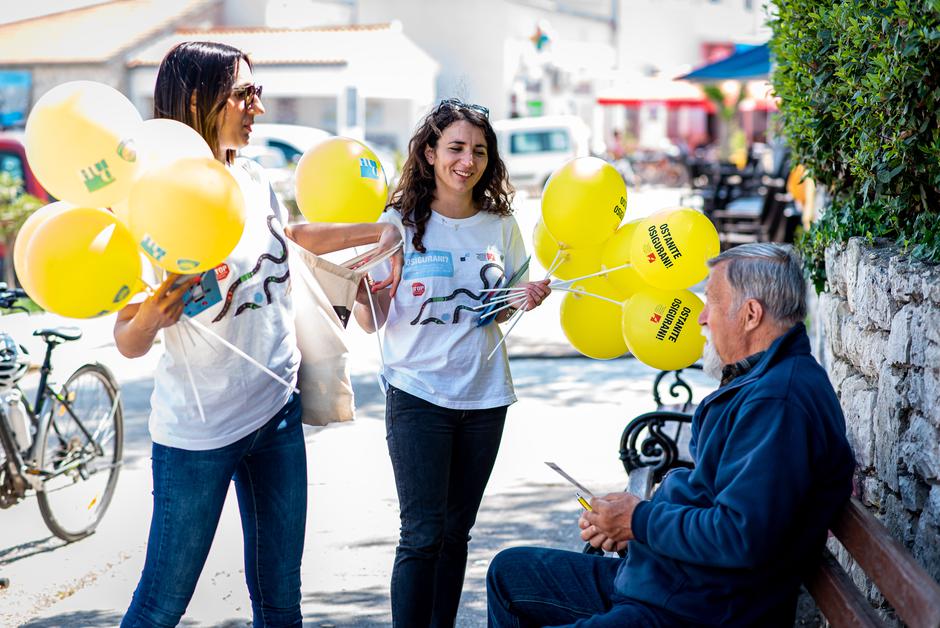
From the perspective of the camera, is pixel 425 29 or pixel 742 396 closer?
pixel 742 396

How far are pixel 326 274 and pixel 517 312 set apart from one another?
65 cm

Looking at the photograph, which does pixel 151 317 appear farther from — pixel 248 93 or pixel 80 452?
pixel 80 452

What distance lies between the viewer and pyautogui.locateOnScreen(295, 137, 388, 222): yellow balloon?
11.1 ft

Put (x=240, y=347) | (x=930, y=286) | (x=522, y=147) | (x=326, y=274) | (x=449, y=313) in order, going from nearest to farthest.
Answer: (x=930, y=286)
(x=240, y=347)
(x=326, y=274)
(x=449, y=313)
(x=522, y=147)

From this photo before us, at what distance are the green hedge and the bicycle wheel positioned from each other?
343cm

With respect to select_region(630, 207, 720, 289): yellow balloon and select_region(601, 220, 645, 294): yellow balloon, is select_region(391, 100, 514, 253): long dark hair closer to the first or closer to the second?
select_region(601, 220, 645, 294): yellow balloon

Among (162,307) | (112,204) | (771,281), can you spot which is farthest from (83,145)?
(771,281)

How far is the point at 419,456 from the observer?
3344 millimetres

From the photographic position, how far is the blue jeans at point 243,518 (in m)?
2.86

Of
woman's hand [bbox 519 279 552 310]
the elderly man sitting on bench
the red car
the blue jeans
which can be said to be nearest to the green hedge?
the elderly man sitting on bench

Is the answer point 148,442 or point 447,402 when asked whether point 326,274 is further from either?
point 148,442

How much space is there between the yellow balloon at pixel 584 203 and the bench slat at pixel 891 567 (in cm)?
133

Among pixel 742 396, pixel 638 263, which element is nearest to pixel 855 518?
pixel 742 396

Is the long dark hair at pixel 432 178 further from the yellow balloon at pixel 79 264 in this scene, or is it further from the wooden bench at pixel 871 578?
the wooden bench at pixel 871 578
